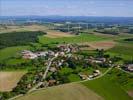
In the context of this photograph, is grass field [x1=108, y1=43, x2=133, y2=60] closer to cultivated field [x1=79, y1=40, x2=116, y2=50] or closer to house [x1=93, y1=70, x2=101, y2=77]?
cultivated field [x1=79, y1=40, x2=116, y2=50]

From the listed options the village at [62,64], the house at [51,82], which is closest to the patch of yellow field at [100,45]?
the village at [62,64]

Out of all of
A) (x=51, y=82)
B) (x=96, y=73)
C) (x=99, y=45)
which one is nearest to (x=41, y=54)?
(x=96, y=73)

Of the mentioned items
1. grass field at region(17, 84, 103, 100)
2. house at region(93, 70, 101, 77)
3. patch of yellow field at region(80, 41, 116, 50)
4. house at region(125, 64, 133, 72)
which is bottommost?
patch of yellow field at region(80, 41, 116, 50)

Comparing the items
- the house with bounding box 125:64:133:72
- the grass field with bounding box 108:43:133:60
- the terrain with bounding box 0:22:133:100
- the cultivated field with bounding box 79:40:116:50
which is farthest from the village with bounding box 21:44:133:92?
the grass field with bounding box 108:43:133:60

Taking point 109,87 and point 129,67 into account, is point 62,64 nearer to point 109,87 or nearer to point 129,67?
point 129,67

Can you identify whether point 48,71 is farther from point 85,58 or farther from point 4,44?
point 4,44
